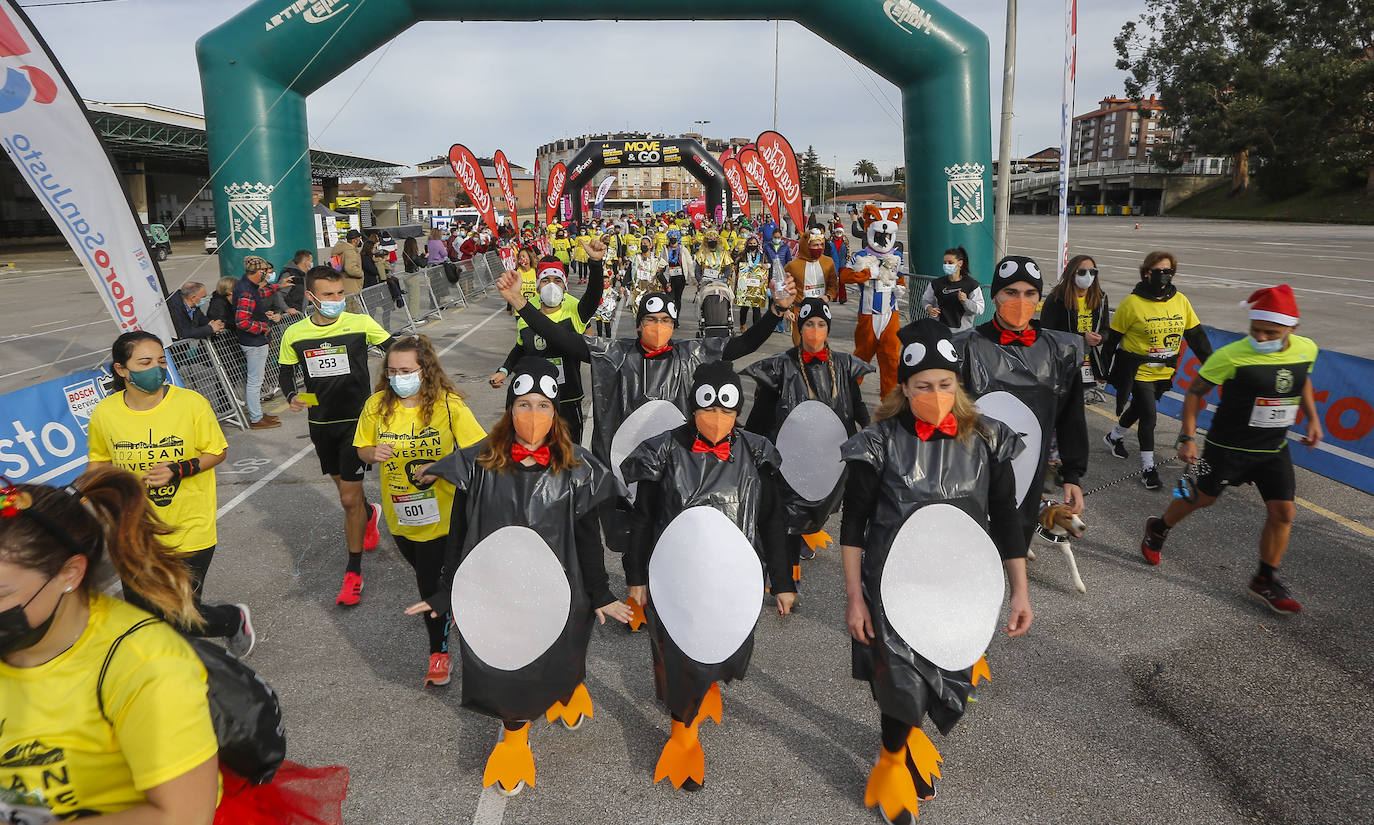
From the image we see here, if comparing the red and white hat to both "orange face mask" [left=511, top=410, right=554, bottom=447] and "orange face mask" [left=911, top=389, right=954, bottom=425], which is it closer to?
"orange face mask" [left=911, top=389, right=954, bottom=425]

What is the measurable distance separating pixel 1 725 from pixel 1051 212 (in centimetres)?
9615

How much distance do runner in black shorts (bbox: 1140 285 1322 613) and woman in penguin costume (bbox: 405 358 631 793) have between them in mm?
3784

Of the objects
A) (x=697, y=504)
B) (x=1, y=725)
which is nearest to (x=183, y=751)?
(x=1, y=725)

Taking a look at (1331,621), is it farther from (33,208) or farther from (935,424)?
(33,208)

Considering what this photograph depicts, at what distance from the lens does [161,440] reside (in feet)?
12.4

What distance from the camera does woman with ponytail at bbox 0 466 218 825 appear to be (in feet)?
5.39

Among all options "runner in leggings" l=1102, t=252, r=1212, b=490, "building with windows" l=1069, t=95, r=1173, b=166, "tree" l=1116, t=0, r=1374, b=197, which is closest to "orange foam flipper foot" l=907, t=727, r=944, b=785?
"runner in leggings" l=1102, t=252, r=1212, b=490

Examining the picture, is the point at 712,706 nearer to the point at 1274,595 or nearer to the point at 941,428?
the point at 941,428

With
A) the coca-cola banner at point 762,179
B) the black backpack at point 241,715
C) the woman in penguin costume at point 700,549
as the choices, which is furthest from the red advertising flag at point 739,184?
the black backpack at point 241,715

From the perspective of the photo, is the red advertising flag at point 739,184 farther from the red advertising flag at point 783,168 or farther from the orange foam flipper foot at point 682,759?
the orange foam flipper foot at point 682,759

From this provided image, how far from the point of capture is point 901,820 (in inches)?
122

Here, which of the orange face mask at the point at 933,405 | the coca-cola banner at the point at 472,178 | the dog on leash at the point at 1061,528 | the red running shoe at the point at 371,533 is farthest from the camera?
the coca-cola banner at the point at 472,178

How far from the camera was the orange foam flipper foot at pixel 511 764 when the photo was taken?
331 centimetres

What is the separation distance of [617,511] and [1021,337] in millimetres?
2484
